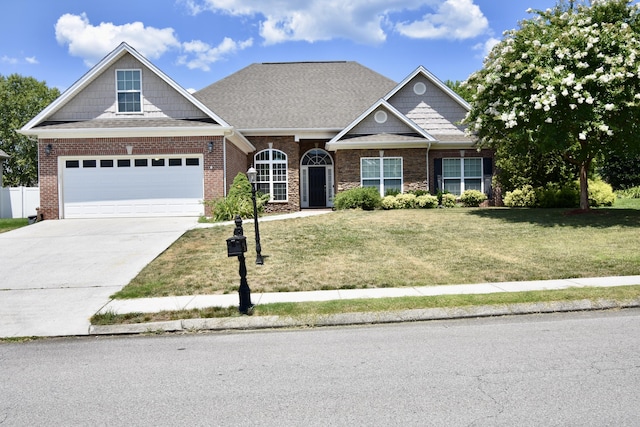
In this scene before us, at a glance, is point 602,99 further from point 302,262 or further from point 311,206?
point 311,206

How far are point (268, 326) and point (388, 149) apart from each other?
679 inches

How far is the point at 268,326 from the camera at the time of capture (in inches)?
289

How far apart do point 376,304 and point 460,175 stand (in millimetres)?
18172

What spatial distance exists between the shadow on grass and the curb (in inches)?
349

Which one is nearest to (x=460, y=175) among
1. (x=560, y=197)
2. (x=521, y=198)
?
(x=521, y=198)

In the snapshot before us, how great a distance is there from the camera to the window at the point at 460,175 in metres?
24.7

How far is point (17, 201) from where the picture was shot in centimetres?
2881

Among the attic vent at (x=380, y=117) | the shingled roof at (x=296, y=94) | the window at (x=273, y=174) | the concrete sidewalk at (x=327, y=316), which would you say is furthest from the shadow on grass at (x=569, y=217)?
the window at (x=273, y=174)

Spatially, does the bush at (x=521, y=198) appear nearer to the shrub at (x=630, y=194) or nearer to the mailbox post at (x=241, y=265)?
the shrub at (x=630, y=194)

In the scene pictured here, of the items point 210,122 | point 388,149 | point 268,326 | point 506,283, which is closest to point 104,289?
point 268,326

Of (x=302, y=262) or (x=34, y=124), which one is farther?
(x=34, y=124)

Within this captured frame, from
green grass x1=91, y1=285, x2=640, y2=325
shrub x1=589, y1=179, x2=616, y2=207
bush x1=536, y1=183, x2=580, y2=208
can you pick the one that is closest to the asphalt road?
green grass x1=91, y1=285, x2=640, y2=325

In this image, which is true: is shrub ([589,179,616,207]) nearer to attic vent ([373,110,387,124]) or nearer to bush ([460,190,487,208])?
bush ([460,190,487,208])

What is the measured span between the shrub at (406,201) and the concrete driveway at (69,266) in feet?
28.2
